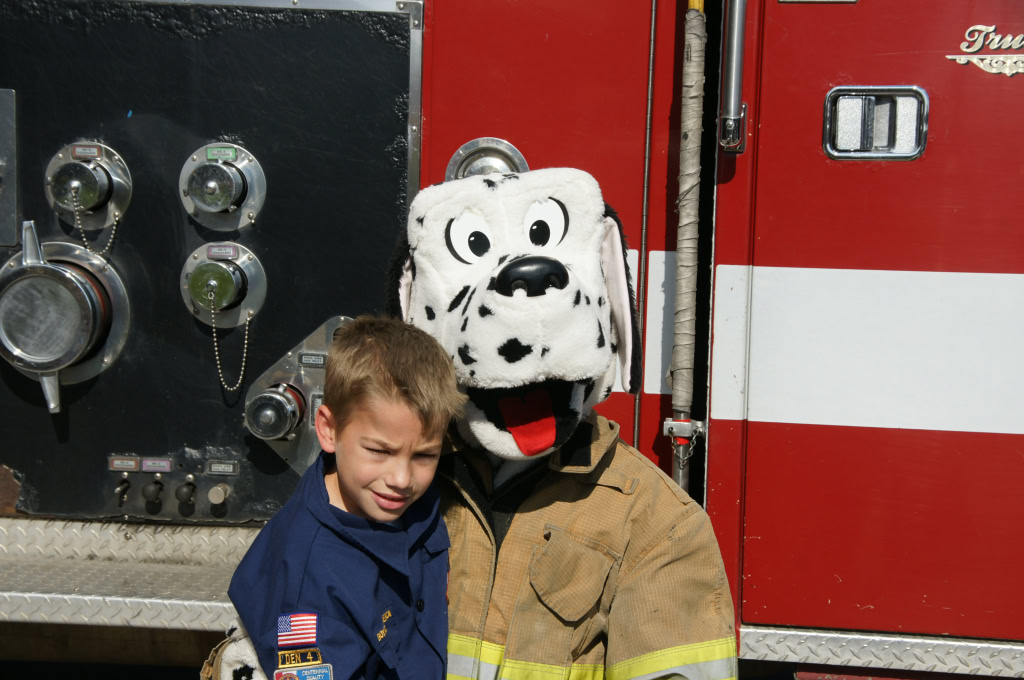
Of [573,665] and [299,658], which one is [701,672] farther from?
[299,658]

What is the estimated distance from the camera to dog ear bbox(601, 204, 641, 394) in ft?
4.97

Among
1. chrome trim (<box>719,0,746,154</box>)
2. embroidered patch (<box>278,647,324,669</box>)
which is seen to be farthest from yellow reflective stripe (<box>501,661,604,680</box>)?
chrome trim (<box>719,0,746,154</box>)

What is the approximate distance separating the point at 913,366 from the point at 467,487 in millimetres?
1105

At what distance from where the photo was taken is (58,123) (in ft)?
6.70

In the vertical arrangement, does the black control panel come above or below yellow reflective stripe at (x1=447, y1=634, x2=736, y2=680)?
above

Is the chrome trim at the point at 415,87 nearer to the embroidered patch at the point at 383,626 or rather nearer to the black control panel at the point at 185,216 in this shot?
the black control panel at the point at 185,216

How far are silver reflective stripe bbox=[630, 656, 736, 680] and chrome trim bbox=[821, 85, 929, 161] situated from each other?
1160 mm

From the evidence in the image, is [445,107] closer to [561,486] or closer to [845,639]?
[561,486]

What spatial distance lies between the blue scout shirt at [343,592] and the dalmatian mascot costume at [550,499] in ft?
0.29

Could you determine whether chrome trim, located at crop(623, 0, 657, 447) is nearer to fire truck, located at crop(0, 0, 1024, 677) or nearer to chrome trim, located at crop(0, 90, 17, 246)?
fire truck, located at crop(0, 0, 1024, 677)

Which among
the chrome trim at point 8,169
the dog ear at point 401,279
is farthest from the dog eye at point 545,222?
the chrome trim at point 8,169

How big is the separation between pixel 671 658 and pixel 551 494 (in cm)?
35

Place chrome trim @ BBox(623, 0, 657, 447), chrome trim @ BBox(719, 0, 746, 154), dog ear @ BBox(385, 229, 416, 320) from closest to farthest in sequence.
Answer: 1. dog ear @ BBox(385, 229, 416, 320)
2. chrome trim @ BBox(719, 0, 746, 154)
3. chrome trim @ BBox(623, 0, 657, 447)

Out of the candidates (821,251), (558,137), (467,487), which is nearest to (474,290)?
(467,487)
